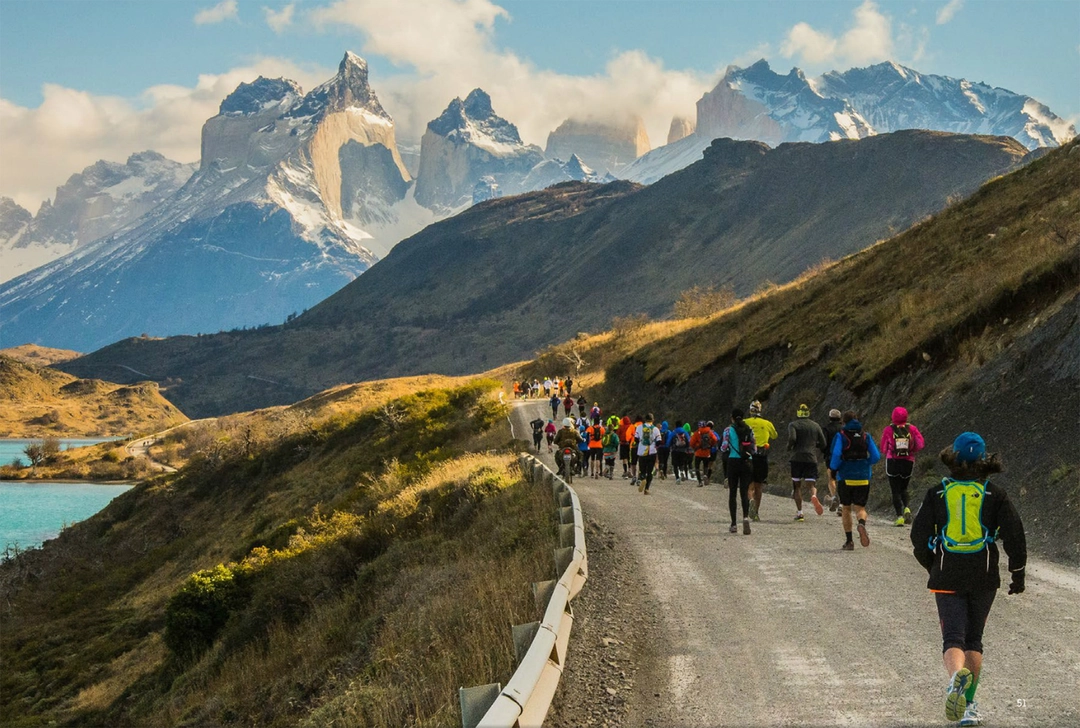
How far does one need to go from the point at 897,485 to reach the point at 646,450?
8663mm

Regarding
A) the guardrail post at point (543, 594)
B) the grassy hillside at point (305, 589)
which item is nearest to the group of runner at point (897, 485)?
the guardrail post at point (543, 594)

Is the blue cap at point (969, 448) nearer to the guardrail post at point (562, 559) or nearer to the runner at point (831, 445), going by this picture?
the guardrail post at point (562, 559)

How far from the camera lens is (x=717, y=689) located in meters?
6.98

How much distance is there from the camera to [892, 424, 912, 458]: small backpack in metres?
14.9

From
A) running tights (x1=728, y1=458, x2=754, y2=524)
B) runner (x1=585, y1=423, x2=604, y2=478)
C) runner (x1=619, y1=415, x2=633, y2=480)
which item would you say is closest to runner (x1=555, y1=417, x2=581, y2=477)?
runner (x1=585, y1=423, x2=604, y2=478)

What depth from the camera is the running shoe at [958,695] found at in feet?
19.4

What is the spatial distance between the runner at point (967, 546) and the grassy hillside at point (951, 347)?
251 inches

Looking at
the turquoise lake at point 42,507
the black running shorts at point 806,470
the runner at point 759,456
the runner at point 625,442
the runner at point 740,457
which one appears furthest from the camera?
the turquoise lake at point 42,507

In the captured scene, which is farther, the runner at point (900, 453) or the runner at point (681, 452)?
the runner at point (681, 452)

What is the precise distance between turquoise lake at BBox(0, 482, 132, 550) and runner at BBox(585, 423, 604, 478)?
1993 inches

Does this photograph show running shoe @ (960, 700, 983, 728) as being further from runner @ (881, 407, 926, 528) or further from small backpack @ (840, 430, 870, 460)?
runner @ (881, 407, 926, 528)

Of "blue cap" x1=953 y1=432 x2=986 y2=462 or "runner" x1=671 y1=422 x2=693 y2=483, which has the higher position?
"blue cap" x1=953 y1=432 x2=986 y2=462

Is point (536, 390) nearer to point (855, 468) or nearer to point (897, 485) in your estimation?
point (897, 485)

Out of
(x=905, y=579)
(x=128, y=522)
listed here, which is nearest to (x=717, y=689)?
(x=905, y=579)
